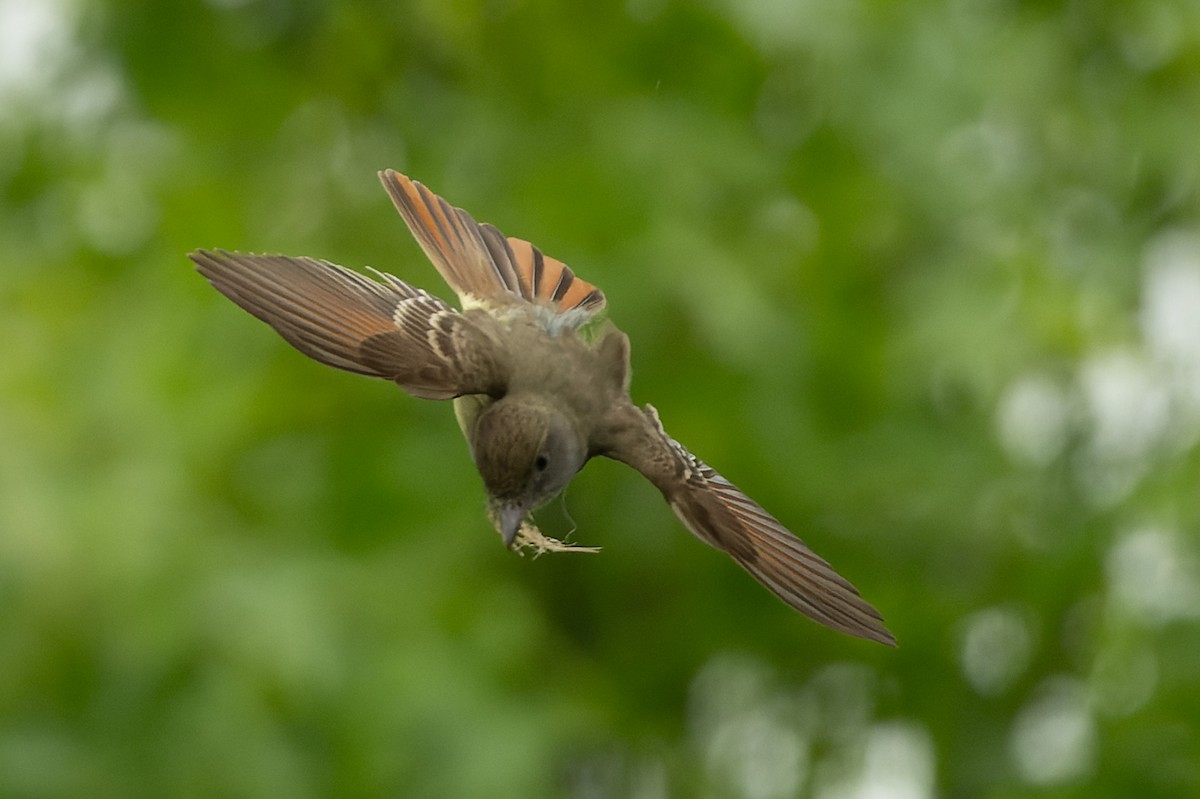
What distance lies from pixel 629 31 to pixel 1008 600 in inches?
63.0

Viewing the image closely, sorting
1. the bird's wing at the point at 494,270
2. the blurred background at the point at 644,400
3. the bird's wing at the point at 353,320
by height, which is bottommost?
the bird's wing at the point at 353,320

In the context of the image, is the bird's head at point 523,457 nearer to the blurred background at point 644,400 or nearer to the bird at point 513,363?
the bird at point 513,363

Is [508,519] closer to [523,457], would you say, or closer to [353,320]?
[523,457]

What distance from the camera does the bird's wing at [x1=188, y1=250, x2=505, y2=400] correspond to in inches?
54.2

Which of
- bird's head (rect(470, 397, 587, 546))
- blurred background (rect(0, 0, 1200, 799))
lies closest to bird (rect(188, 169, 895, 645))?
bird's head (rect(470, 397, 587, 546))

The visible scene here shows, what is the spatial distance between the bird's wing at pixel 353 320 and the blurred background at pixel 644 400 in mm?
1912

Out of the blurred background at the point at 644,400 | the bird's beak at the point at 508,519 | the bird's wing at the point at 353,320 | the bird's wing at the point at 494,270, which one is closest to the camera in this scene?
the bird's wing at the point at 353,320

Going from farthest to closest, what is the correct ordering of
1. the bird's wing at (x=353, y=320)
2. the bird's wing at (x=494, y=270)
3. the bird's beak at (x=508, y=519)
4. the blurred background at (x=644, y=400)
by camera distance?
the blurred background at (x=644, y=400) < the bird's wing at (x=494, y=270) < the bird's beak at (x=508, y=519) < the bird's wing at (x=353, y=320)

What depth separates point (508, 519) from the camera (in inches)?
62.8

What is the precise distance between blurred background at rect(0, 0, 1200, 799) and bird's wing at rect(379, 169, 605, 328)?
164 cm

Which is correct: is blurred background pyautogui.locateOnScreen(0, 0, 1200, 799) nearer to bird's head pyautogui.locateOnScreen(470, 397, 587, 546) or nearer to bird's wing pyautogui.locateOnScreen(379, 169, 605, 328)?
bird's wing pyautogui.locateOnScreen(379, 169, 605, 328)

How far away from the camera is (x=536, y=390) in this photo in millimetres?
1709

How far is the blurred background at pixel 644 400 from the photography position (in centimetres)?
365

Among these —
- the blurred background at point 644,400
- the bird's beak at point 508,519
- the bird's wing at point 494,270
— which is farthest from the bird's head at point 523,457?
the blurred background at point 644,400
